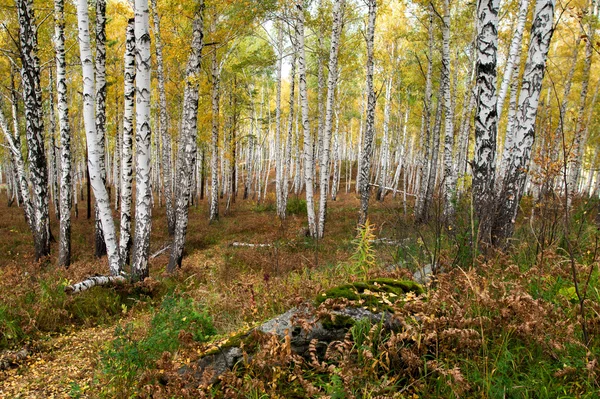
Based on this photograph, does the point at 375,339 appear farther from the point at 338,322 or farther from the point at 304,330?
the point at 304,330

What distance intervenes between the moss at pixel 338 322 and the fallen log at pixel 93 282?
5147mm

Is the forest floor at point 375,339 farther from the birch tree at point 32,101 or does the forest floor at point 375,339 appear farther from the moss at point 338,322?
the birch tree at point 32,101

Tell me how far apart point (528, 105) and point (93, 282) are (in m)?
7.70

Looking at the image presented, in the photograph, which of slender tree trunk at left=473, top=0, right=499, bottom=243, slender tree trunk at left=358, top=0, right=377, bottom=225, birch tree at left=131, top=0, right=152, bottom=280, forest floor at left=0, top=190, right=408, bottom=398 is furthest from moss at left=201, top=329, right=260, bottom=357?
slender tree trunk at left=358, top=0, right=377, bottom=225

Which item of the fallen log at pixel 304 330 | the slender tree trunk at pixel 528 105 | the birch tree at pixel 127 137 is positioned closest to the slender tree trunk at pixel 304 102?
the birch tree at pixel 127 137

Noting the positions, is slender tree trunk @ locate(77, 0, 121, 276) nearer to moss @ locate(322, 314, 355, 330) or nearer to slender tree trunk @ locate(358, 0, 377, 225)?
moss @ locate(322, 314, 355, 330)

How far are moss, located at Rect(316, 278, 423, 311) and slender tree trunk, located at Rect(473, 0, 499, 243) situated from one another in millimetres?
1954

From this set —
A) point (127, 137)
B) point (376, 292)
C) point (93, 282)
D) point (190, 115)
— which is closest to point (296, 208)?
point (190, 115)

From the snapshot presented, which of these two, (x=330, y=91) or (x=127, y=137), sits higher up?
(x=330, y=91)

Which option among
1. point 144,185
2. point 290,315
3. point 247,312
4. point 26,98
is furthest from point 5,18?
point 290,315

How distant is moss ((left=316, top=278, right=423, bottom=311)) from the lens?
308 centimetres

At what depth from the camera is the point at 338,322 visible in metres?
2.94

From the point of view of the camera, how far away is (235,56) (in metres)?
21.3

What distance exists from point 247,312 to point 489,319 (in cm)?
268
